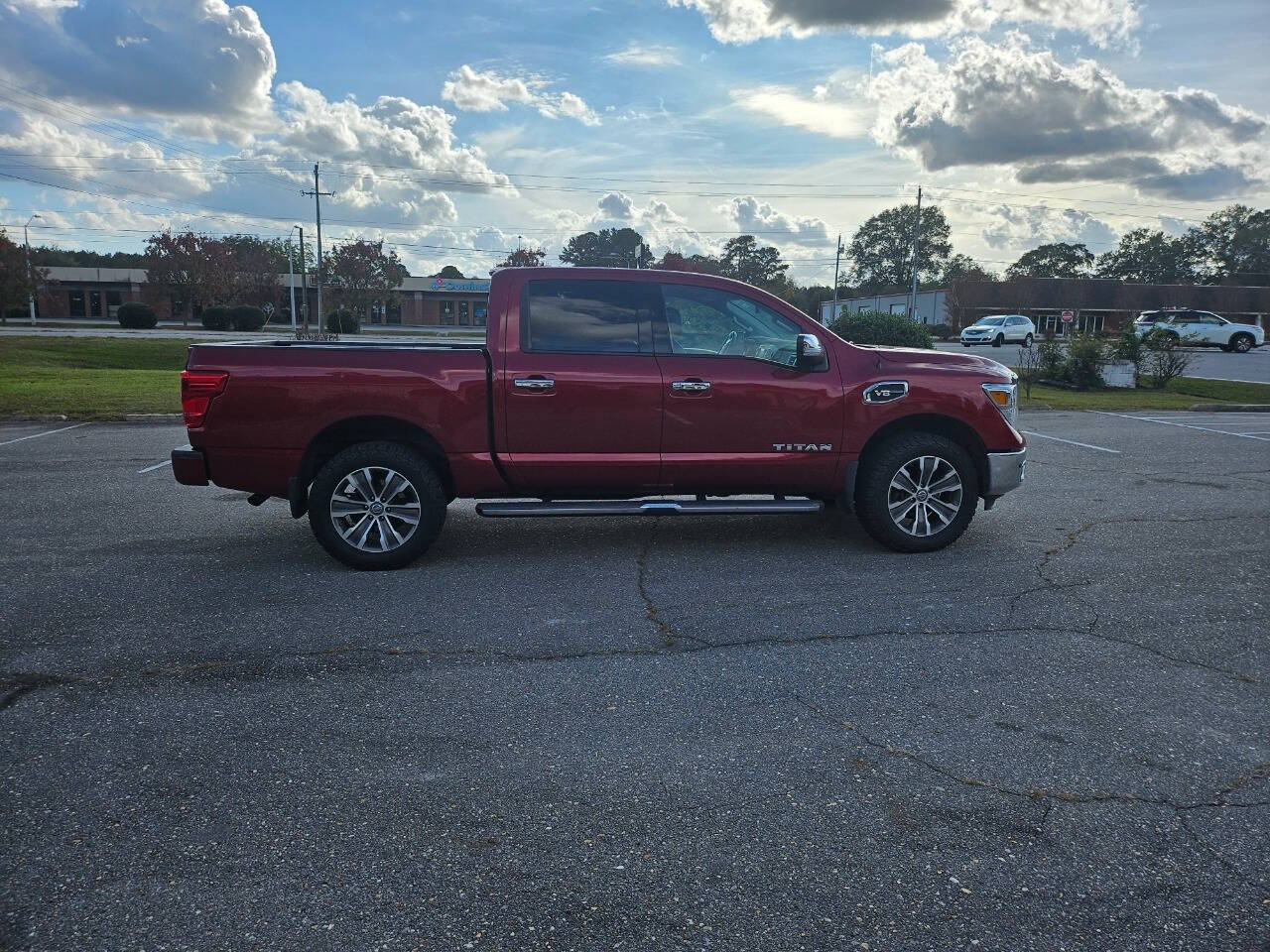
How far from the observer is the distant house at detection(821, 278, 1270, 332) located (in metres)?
62.9

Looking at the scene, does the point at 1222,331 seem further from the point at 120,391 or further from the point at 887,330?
the point at 120,391

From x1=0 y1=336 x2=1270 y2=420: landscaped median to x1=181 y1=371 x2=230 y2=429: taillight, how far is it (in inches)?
352

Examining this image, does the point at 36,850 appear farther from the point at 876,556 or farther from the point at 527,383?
the point at 876,556

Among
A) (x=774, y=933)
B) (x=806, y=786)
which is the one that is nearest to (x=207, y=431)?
(x=806, y=786)

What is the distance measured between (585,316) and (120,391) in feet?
44.3

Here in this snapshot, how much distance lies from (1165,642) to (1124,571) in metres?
1.45

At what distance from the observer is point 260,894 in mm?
2732

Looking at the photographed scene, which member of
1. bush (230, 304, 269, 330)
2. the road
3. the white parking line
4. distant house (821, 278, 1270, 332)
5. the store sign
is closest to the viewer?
the white parking line

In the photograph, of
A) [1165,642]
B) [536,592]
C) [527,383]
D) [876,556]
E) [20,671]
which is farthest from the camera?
[876,556]

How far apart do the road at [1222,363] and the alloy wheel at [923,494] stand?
1705cm

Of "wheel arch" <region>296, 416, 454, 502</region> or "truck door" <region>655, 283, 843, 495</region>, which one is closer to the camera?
"wheel arch" <region>296, 416, 454, 502</region>

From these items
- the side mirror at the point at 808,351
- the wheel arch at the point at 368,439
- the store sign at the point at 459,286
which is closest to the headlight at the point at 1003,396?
the side mirror at the point at 808,351

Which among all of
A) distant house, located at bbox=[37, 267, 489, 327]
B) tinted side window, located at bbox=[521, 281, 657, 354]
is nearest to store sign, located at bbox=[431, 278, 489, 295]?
distant house, located at bbox=[37, 267, 489, 327]

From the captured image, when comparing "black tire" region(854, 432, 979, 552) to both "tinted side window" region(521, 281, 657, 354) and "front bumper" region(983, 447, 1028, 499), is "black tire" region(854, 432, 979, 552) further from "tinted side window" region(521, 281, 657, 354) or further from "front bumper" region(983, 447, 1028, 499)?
"tinted side window" region(521, 281, 657, 354)
